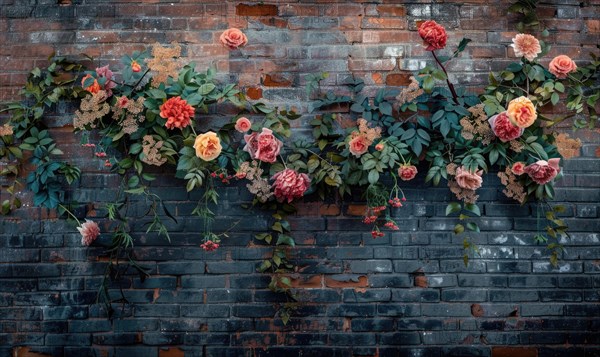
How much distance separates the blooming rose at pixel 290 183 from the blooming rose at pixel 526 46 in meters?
1.33

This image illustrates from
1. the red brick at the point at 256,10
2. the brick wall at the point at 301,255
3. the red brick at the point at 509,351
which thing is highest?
the red brick at the point at 256,10

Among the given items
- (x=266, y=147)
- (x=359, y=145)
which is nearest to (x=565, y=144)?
(x=359, y=145)

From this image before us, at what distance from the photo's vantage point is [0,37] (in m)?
3.17

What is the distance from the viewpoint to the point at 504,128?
9.65ft

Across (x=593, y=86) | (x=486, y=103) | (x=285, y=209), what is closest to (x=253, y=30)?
A: (x=285, y=209)

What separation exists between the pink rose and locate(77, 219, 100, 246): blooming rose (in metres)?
0.90

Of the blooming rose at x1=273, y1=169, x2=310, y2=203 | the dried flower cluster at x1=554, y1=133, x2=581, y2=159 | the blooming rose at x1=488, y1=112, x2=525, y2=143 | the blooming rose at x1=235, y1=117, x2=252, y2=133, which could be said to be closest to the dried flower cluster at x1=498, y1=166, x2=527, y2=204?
the blooming rose at x1=488, y1=112, x2=525, y2=143

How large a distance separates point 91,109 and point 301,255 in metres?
1.35

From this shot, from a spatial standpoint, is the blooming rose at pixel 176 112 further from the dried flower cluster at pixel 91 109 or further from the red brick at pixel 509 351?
the red brick at pixel 509 351

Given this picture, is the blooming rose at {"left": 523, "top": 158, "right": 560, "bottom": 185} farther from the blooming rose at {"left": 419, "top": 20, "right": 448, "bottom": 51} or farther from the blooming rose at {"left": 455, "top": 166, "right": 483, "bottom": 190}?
the blooming rose at {"left": 419, "top": 20, "right": 448, "bottom": 51}

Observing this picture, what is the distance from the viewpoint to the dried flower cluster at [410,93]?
3.04 m

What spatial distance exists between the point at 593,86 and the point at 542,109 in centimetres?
30

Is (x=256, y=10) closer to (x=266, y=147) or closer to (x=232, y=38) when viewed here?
(x=232, y=38)

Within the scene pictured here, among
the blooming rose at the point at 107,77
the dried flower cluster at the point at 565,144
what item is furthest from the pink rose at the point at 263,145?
the dried flower cluster at the point at 565,144
